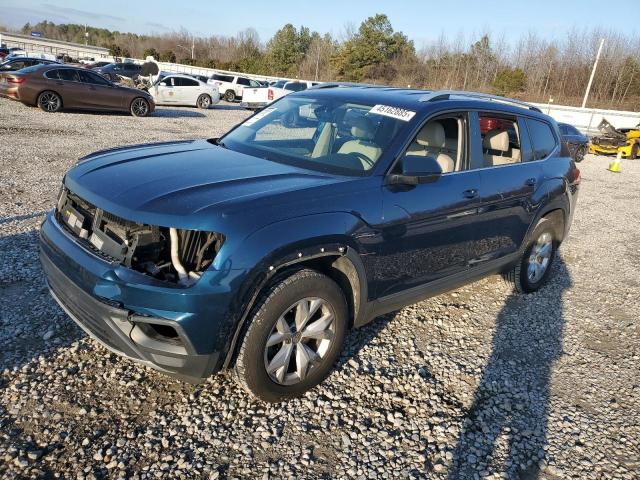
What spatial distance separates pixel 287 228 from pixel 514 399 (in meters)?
2.09

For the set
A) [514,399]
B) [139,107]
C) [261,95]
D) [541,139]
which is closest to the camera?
[514,399]

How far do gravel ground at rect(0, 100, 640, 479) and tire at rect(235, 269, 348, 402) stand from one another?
0.19 metres

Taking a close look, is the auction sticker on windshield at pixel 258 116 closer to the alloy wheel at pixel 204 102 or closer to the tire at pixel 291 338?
the tire at pixel 291 338

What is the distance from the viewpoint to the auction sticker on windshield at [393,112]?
11.7ft

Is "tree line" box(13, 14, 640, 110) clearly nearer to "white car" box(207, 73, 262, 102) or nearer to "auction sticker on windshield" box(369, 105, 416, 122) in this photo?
"white car" box(207, 73, 262, 102)

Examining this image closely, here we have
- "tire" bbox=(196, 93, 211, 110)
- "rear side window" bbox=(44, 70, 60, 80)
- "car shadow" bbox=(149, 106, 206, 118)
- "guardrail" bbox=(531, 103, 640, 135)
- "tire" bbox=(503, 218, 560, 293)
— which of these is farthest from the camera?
"guardrail" bbox=(531, 103, 640, 135)

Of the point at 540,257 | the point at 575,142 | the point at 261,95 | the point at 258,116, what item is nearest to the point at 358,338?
the point at 258,116

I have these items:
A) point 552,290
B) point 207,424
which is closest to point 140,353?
point 207,424

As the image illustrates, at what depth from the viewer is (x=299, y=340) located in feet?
9.86

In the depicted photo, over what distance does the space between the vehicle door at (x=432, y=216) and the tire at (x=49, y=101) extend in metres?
14.7

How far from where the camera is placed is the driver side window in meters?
3.78

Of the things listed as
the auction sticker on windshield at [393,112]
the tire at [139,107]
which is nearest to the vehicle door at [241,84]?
the tire at [139,107]

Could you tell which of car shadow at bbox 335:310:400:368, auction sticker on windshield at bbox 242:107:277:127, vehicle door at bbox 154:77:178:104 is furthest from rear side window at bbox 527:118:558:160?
vehicle door at bbox 154:77:178:104

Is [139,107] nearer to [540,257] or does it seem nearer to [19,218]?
→ [19,218]
